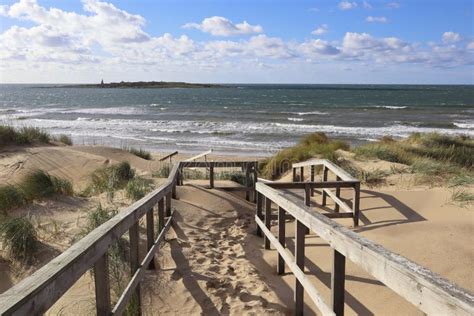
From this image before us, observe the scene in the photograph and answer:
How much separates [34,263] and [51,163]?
888 centimetres

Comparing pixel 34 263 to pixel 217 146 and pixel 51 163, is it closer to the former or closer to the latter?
pixel 51 163

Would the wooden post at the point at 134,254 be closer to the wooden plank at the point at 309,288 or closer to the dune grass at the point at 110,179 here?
the wooden plank at the point at 309,288

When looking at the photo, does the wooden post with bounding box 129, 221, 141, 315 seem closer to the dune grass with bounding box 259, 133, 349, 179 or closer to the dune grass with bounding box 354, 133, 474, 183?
the dune grass with bounding box 354, 133, 474, 183

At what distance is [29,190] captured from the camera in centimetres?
774

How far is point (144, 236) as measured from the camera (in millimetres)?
6234

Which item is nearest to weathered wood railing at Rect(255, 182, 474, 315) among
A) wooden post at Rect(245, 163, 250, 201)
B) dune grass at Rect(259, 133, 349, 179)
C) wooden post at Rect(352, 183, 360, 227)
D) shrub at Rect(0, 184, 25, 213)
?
wooden post at Rect(352, 183, 360, 227)

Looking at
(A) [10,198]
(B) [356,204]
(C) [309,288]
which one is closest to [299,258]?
(C) [309,288]

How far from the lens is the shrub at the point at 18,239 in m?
5.33

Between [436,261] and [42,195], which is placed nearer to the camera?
[436,261]

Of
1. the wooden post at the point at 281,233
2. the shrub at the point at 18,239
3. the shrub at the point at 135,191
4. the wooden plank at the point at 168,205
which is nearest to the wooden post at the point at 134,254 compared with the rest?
the wooden post at the point at 281,233

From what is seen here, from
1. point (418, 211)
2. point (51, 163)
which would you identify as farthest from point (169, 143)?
point (418, 211)

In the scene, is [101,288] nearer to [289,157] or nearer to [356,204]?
[356,204]

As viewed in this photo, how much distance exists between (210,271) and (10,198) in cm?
389

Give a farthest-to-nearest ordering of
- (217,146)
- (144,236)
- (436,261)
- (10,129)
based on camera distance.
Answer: (217,146)
(10,129)
(144,236)
(436,261)
